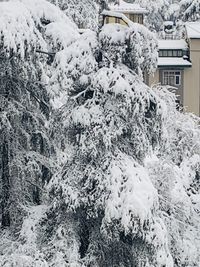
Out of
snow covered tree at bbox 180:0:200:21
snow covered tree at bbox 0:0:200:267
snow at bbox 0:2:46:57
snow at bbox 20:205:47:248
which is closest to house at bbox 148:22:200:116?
snow covered tree at bbox 180:0:200:21

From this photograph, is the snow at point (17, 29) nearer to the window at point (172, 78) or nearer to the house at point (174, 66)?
the house at point (174, 66)

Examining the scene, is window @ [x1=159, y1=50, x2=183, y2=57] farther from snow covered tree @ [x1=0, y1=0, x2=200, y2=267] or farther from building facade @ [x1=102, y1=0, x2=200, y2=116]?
snow covered tree @ [x1=0, y1=0, x2=200, y2=267]

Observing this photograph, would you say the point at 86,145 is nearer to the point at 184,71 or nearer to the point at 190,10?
the point at 184,71

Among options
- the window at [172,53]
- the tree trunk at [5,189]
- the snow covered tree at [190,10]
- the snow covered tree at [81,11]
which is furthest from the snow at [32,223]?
the snow covered tree at [190,10]

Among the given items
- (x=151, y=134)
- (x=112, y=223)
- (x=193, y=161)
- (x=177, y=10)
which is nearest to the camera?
(x=112, y=223)

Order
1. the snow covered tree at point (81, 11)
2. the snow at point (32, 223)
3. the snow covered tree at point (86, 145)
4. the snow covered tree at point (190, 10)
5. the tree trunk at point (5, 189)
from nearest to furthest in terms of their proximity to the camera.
A: 1. the snow covered tree at point (86, 145)
2. the snow at point (32, 223)
3. the tree trunk at point (5, 189)
4. the snow covered tree at point (81, 11)
5. the snow covered tree at point (190, 10)

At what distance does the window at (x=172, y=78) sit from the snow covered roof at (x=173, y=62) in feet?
2.81

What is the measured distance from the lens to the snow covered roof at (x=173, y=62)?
40.4 metres

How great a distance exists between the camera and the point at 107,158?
11219 millimetres

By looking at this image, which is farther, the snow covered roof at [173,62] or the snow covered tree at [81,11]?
the snow covered roof at [173,62]

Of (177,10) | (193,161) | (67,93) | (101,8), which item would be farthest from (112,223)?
(177,10)

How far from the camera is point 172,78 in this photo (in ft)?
136

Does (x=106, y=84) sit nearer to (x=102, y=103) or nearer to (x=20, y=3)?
(x=102, y=103)

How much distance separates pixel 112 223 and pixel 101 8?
5.14 m
